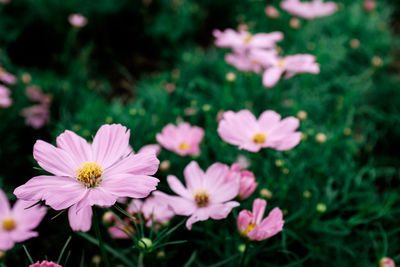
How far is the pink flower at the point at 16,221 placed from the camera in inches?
40.5

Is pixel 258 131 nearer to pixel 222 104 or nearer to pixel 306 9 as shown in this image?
pixel 222 104

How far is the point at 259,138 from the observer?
107 cm

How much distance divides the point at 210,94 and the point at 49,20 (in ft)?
3.87

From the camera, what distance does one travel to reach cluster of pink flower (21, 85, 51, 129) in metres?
1.73

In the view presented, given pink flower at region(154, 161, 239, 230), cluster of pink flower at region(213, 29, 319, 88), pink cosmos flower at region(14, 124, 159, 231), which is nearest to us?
pink cosmos flower at region(14, 124, 159, 231)

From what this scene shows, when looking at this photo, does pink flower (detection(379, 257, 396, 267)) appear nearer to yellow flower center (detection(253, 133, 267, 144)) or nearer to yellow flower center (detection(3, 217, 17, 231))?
yellow flower center (detection(253, 133, 267, 144))

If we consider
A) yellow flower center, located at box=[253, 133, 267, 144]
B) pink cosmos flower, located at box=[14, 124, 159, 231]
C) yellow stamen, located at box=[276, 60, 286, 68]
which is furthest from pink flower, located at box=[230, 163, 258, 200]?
yellow stamen, located at box=[276, 60, 286, 68]

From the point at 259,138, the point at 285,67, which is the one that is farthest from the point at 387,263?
the point at 285,67

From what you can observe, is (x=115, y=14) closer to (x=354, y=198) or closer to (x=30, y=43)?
(x=30, y=43)

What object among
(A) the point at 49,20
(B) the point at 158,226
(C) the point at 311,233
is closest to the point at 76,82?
(A) the point at 49,20

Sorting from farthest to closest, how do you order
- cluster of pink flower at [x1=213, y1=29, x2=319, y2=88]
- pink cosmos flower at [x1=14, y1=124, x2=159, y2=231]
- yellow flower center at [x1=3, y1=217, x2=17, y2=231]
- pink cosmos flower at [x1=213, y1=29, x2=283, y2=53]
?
pink cosmos flower at [x1=213, y1=29, x2=283, y2=53] < cluster of pink flower at [x1=213, y1=29, x2=319, y2=88] < yellow flower center at [x1=3, y1=217, x2=17, y2=231] < pink cosmos flower at [x1=14, y1=124, x2=159, y2=231]

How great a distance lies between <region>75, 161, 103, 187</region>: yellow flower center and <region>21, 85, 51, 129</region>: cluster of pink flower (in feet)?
3.46

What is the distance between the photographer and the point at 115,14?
2516 mm

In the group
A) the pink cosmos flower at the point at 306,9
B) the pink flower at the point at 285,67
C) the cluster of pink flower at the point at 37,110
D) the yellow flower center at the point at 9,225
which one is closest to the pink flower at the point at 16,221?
the yellow flower center at the point at 9,225
